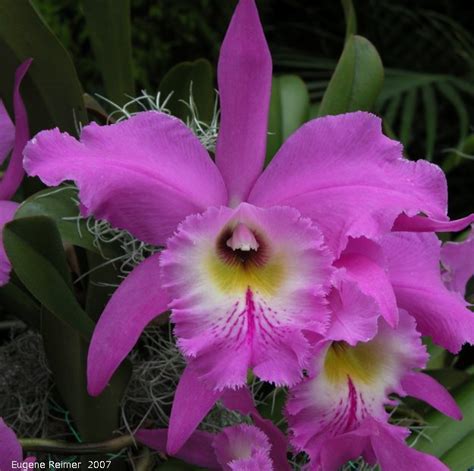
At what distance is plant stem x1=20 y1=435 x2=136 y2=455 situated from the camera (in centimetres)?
64

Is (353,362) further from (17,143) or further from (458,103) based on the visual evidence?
(458,103)

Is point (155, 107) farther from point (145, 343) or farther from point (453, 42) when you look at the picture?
point (453, 42)

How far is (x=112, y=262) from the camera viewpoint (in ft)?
2.15

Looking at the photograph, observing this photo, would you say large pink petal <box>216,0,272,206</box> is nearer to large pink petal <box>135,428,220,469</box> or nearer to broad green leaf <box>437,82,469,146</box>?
large pink petal <box>135,428,220,469</box>

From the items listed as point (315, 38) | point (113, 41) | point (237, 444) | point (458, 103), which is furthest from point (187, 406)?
point (315, 38)

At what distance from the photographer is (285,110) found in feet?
3.05

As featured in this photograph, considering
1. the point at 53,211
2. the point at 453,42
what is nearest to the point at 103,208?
the point at 53,211

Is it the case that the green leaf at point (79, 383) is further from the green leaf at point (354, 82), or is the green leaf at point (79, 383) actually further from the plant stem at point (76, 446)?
the green leaf at point (354, 82)

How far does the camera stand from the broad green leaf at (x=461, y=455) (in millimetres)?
702

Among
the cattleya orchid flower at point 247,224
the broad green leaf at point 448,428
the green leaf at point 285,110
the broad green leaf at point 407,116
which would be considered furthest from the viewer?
the broad green leaf at point 407,116

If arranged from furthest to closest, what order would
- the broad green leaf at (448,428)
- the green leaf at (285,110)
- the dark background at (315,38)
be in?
the dark background at (315,38) → the green leaf at (285,110) → the broad green leaf at (448,428)

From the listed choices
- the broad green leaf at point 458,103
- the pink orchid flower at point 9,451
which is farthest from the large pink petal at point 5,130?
the broad green leaf at point 458,103

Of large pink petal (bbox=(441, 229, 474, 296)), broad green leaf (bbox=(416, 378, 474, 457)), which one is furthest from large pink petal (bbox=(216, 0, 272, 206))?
broad green leaf (bbox=(416, 378, 474, 457))

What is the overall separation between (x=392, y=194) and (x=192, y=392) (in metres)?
0.21
